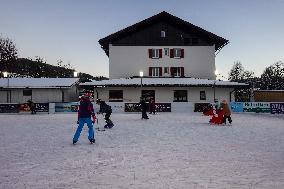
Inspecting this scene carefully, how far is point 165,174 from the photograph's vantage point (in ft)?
20.1

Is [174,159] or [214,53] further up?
[214,53]

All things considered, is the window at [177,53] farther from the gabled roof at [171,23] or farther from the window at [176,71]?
the gabled roof at [171,23]

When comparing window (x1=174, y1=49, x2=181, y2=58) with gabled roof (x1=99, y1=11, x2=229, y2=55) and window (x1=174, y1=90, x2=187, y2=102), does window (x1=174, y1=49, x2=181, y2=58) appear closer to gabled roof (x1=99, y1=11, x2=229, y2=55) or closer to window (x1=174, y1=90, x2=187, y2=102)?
gabled roof (x1=99, y1=11, x2=229, y2=55)

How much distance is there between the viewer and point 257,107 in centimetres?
3034

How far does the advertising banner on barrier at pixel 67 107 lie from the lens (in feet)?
108

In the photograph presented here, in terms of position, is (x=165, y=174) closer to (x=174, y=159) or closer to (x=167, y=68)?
(x=174, y=159)

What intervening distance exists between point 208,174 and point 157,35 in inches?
1291

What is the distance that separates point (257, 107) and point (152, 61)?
12725 millimetres

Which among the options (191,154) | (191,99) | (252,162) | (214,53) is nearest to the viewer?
(252,162)

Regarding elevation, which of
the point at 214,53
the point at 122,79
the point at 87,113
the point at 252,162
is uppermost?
the point at 214,53

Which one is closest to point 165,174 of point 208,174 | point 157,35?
point 208,174

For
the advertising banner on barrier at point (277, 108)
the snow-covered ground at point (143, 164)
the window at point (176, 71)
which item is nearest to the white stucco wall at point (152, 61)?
the window at point (176, 71)

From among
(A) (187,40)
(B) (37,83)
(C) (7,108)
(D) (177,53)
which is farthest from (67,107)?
(A) (187,40)

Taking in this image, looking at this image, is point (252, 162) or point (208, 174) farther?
point (252, 162)
